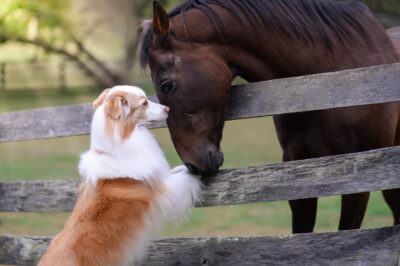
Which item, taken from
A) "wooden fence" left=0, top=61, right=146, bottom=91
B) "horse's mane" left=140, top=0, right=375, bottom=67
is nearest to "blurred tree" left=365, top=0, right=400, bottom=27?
"horse's mane" left=140, top=0, right=375, bottom=67

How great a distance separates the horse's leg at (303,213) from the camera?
15.1ft

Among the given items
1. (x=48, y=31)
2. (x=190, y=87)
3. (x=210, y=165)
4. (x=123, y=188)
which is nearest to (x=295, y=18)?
(x=190, y=87)

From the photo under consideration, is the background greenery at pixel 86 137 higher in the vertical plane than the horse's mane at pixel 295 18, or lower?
lower

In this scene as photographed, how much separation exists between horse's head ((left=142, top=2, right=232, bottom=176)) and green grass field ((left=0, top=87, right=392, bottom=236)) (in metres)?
0.65

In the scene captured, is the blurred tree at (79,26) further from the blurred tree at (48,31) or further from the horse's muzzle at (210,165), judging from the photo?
the horse's muzzle at (210,165)

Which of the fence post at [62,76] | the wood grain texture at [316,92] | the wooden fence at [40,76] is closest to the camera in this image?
the wood grain texture at [316,92]

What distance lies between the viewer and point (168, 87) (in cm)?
407

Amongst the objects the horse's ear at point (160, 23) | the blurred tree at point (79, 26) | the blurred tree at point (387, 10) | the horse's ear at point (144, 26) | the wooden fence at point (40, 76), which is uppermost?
the horse's ear at point (160, 23)

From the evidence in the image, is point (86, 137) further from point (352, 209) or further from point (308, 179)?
point (308, 179)

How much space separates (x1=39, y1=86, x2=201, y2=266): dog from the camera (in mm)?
3982

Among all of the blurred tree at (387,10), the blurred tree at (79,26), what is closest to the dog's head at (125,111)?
the blurred tree at (387,10)

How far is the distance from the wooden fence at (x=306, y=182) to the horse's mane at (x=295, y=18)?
0.37 m

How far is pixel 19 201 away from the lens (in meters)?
5.27

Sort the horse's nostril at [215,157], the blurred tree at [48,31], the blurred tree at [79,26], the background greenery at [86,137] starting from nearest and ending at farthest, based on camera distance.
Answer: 1. the horse's nostril at [215,157]
2. the background greenery at [86,137]
3. the blurred tree at [48,31]
4. the blurred tree at [79,26]
